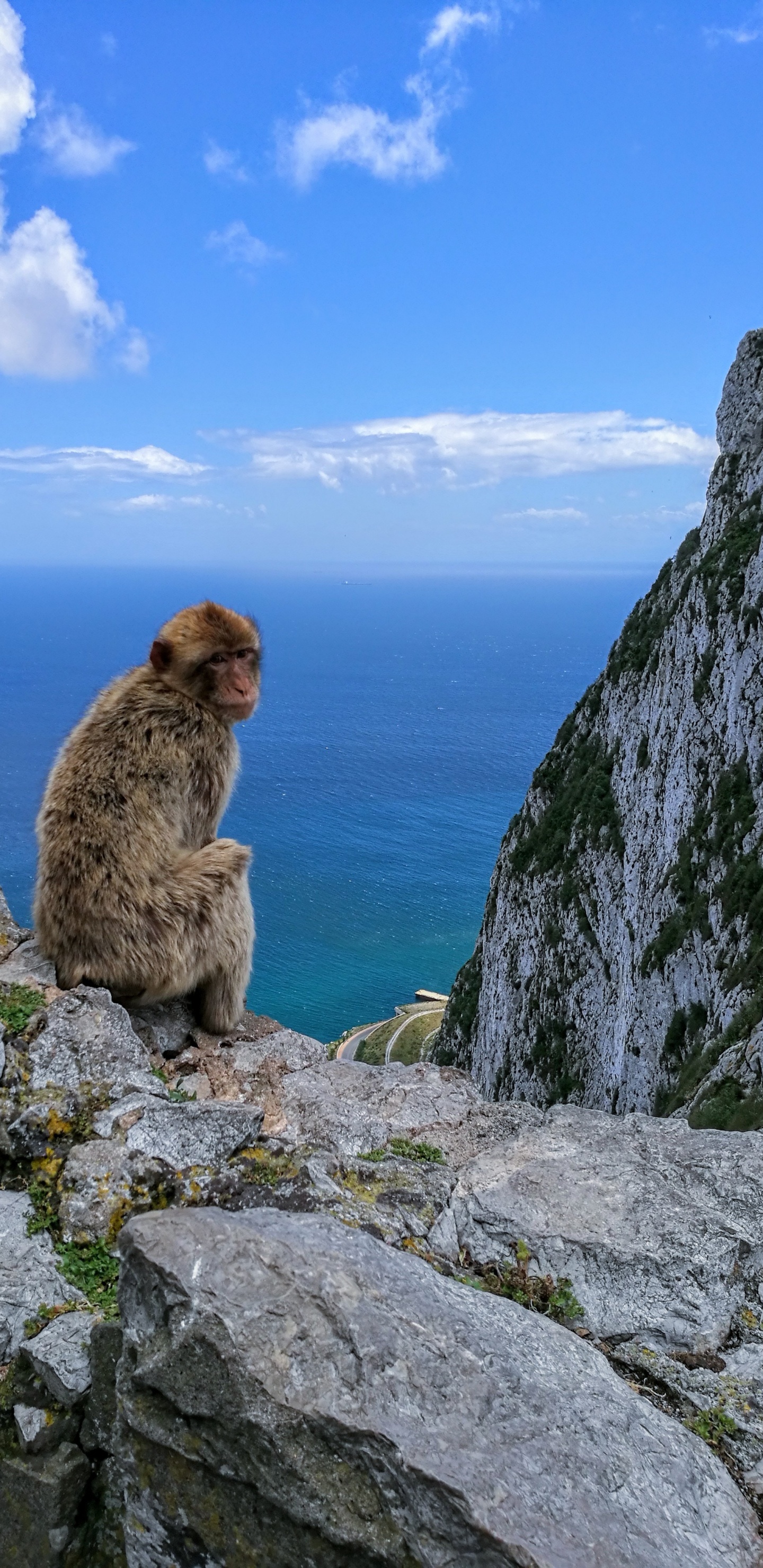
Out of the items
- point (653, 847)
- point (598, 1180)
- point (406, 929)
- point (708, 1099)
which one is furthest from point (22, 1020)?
point (406, 929)

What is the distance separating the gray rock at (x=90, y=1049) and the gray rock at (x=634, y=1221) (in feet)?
7.26

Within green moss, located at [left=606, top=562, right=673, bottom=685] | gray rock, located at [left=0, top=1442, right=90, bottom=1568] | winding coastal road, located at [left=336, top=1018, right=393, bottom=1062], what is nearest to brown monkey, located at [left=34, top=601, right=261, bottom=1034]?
gray rock, located at [left=0, top=1442, right=90, bottom=1568]

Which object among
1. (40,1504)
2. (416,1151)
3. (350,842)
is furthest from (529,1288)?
(350,842)

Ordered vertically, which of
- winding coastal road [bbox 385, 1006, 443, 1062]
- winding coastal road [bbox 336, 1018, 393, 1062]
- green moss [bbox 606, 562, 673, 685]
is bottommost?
winding coastal road [bbox 336, 1018, 393, 1062]

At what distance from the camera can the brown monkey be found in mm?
6445

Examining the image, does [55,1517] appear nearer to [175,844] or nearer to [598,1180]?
[598,1180]

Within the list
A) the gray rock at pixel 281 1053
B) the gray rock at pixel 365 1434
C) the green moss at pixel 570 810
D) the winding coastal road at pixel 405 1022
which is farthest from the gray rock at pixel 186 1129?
the winding coastal road at pixel 405 1022

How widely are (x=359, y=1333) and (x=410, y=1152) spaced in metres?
2.35

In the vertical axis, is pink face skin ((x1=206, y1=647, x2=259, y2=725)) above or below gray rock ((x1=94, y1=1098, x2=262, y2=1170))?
above

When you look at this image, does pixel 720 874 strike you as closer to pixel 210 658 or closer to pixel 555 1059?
pixel 555 1059

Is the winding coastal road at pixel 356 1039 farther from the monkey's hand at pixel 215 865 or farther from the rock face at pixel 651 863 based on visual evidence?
the monkey's hand at pixel 215 865

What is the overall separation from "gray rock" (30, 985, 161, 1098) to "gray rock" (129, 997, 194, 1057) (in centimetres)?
60

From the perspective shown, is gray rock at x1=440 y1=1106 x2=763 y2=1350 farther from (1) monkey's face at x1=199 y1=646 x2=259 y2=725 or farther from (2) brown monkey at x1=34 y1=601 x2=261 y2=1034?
(1) monkey's face at x1=199 y1=646 x2=259 y2=725

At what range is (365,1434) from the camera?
2.97 m
